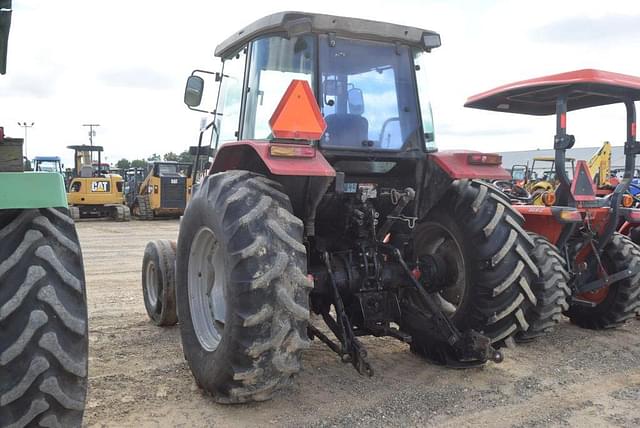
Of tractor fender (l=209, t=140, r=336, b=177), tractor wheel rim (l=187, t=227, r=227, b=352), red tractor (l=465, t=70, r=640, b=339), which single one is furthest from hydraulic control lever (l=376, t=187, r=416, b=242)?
red tractor (l=465, t=70, r=640, b=339)

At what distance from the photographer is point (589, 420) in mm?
3643

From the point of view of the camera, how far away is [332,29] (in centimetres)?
404

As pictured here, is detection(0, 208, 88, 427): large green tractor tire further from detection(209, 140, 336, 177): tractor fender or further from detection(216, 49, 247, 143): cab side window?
detection(216, 49, 247, 143): cab side window

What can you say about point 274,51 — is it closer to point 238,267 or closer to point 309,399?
point 238,267

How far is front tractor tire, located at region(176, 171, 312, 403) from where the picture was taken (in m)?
3.25

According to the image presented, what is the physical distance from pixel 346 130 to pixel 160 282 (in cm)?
241

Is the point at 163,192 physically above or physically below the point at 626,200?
below

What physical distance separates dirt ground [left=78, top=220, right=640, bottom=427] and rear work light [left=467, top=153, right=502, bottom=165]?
1.56m

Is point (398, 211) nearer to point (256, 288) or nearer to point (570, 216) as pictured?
point (256, 288)

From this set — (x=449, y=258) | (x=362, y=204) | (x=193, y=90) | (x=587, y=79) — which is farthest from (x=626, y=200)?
(x=193, y=90)

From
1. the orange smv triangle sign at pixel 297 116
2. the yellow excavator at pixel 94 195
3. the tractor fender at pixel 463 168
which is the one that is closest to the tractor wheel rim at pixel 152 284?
the orange smv triangle sign at pixel 297 116

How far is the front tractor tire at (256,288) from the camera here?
3.25m

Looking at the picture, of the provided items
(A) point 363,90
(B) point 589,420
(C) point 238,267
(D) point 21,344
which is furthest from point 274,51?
(B) point 589,420

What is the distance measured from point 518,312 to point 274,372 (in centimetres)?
190
